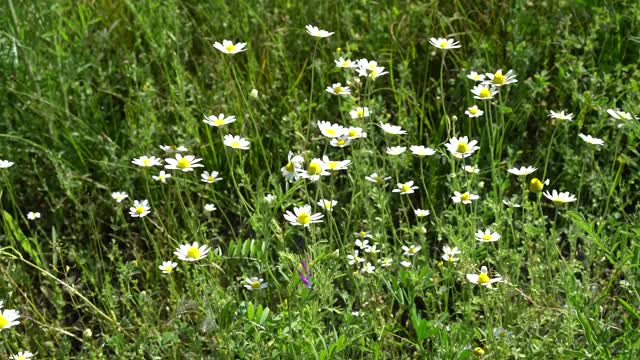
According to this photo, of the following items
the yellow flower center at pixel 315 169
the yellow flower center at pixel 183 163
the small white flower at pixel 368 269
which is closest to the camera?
the yellow flower center at pixel 315 169

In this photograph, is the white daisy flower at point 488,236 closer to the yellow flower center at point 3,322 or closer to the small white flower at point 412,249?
the small white flower at point 412,249

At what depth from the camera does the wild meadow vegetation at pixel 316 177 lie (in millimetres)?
2295

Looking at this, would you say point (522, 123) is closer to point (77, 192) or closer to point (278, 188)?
point (278, 188)

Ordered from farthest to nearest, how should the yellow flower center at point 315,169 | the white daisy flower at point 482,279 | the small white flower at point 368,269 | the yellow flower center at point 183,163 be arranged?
the yellow flower center at point 183,163
the small white flower at point 368,269
the yellow flower center at point 315,169
the white daisy flower at point 482,279

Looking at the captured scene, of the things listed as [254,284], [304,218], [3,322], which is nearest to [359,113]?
[304,218]

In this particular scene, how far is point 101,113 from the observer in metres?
3.39

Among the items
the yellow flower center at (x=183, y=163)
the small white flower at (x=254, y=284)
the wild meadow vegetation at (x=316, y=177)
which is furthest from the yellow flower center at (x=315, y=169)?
the yellow flower center at (x=183, y=163)

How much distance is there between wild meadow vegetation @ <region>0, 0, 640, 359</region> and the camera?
90.4 inches

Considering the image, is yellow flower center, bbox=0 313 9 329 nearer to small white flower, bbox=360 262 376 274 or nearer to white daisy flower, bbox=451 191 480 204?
small white flower, bbox=360 262 376 274

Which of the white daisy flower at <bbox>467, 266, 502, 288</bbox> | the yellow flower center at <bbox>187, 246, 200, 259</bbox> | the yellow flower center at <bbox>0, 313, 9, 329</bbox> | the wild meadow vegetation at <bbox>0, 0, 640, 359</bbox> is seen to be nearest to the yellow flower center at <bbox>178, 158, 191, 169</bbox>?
the wild meadow vegetation at <bbox>0, 0, 640, 359</bbox>

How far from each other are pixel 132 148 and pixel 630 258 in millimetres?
1673

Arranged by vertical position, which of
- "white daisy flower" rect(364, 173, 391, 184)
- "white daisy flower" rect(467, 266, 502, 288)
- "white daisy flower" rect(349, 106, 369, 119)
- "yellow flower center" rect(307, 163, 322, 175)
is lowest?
"white daisy flower" rect(467, 266, 502, 288)

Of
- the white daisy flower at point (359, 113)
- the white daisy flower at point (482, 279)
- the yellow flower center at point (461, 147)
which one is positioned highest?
the white daisy flower at point (359, 113)

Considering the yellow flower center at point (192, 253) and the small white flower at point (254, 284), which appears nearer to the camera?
the yellow flower center at point (192, 253)
